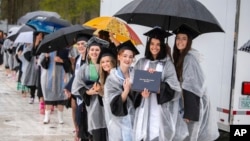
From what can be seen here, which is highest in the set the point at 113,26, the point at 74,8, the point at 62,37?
the point at 74,8

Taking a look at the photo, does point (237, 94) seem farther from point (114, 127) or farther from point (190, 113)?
point (114, 127)

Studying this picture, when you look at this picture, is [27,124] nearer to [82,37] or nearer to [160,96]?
[82,37]

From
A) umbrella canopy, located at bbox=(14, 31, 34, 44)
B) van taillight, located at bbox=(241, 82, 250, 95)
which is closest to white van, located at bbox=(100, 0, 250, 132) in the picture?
van taillight, located at bbox=(241, 82, 250, 95)

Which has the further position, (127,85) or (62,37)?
(62,37)

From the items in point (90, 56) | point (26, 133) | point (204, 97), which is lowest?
point (26, 133)

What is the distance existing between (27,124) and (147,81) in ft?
17.0

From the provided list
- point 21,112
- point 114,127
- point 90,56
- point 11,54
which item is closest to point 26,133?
point 21,112

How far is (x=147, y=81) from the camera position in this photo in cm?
460

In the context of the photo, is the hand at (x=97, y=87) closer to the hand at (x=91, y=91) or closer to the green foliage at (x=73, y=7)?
the hand at (x=91, y=91)

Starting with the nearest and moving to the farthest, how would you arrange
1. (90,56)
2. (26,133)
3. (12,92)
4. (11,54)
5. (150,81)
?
(150,81), (90,56), (26,133), (12,92), (11,54)

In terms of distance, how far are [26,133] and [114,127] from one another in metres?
3.76

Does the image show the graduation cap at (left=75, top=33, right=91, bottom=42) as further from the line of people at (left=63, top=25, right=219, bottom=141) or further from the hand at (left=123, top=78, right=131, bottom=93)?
the hand at (left=123, top=78, right=131, bottom=93)

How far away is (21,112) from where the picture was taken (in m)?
10.7

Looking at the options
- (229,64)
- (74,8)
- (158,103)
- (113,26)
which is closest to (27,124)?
(113,26)
